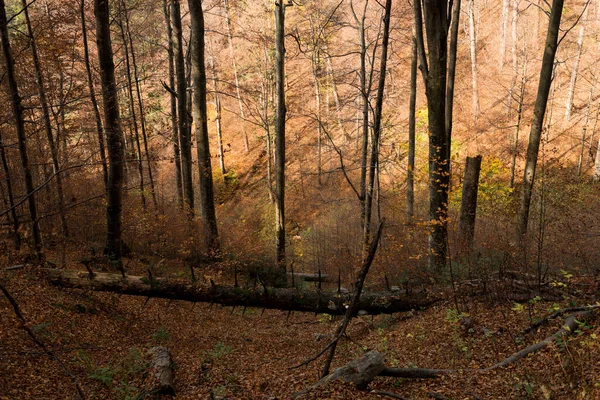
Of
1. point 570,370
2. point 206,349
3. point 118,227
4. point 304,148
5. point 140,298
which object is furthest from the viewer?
point 304,148

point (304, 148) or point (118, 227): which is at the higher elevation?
point (304, 148)

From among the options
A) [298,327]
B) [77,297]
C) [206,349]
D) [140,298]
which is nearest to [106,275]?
[77,297]

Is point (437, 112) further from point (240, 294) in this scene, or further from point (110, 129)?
point (110, 129)

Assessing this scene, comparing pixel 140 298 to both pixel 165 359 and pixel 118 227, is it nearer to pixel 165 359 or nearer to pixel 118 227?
pixel 118 227

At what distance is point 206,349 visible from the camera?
741cm

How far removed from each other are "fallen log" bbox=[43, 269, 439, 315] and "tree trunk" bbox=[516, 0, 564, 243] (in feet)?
11.2

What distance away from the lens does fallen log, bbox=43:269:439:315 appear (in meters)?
8.02

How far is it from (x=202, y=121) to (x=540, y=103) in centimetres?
873

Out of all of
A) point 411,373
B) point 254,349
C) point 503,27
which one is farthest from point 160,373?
point 503,27

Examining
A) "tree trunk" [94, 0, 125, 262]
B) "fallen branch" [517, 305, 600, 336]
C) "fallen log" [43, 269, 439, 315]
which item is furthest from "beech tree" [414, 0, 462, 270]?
"tree trunk" [94, 0, 125, 262]

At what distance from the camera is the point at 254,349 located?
7648 mm

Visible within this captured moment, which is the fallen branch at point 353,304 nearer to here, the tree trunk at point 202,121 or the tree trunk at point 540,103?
the tree trunk at point 540,103

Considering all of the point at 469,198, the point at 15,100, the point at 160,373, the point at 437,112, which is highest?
the point at 15,100

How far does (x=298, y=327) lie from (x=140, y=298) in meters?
3.90
